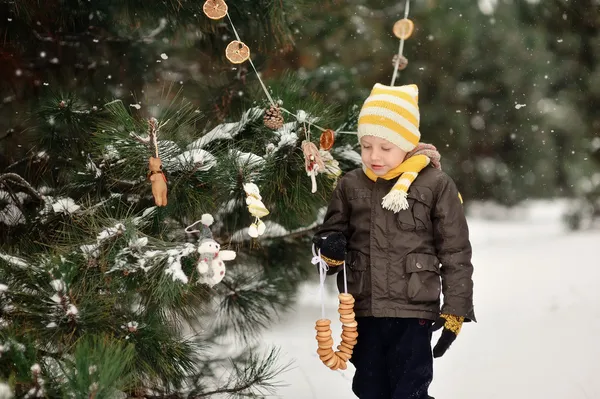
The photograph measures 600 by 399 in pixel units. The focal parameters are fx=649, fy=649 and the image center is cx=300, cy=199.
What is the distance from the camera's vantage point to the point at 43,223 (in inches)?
69.7

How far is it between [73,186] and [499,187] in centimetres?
336

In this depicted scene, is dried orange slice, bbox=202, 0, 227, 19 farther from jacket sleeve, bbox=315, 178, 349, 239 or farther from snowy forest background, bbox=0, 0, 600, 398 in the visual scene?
jacket sleeve, bbox=315, 178, 349, 239

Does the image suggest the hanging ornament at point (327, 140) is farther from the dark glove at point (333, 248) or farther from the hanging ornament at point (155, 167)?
the hanging ornament at point (155, 167)

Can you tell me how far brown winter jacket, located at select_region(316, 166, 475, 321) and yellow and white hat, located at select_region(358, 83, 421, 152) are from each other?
0.11m

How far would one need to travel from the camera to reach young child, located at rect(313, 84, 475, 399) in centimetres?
159

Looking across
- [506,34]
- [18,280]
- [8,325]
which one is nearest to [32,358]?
[8,325]

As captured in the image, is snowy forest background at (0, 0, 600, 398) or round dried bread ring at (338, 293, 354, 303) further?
round dried bread ring at (338, 293, 354, 303)

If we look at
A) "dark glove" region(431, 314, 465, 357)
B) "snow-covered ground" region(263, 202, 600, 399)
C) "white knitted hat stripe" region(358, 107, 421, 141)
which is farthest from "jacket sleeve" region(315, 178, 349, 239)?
"snow-covered ground" region(263, 202, 600, 399)

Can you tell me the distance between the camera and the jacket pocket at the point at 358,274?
5.44 feet

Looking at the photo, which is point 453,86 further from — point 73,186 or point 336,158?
point 73,186

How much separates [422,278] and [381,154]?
32 centimetres

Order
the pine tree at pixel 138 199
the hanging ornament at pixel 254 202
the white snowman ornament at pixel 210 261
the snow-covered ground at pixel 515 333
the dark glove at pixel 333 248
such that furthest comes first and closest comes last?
the snow-covered ground at pixel 515 333, the dark glove at pixel 333 248, the hanging ornament at pixel 254 202, the white snowman ornament at pixel 210 261, the pine tree at pixel 138 199

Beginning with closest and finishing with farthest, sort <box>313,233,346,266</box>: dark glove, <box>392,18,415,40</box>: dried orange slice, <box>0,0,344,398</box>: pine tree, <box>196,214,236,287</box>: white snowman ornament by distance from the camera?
<box>0,0,344,398</box>: pine tree, <box>196,214,236,287</box>: white snowman ornament, <box>313,233,346,266</box>: dark glove, <box>392,18,415,40</box>: dried orange slice

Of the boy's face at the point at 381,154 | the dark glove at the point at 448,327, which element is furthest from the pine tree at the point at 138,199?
the dark glove at the point at 448,327
